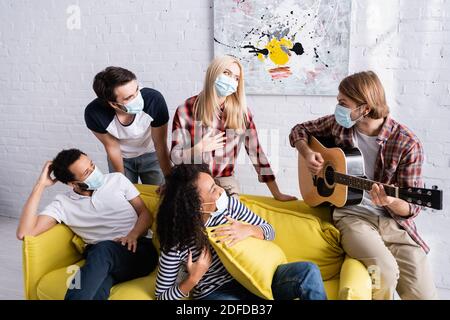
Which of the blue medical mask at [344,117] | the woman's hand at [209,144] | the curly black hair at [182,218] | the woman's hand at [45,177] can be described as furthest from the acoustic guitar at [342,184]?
the woman's hand at [45,177]

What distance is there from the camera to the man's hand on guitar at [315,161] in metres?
1.98

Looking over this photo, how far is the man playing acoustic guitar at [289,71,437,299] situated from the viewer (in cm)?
166

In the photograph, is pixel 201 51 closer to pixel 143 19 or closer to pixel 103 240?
pixel 143 19

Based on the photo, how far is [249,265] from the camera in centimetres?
153

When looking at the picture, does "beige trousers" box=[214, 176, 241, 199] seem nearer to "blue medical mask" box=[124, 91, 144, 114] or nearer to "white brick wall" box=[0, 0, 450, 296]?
"blue medical mask" box=[124, 91, 144, 114]

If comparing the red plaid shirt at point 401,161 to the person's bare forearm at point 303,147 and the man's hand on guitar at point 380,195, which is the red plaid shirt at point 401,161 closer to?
the man's hand on guitar at point 380,195

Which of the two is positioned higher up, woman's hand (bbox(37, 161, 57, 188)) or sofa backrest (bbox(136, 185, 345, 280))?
woman's hand (bbox(37, 161, 57, 188))

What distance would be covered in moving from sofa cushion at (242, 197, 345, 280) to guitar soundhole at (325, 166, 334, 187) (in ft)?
0.53

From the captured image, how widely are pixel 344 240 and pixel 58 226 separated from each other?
1216mm

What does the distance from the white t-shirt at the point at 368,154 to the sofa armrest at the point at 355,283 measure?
0.93 ft

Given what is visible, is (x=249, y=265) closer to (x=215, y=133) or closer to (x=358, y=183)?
(x=358, y=183)

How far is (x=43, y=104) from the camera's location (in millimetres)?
3344

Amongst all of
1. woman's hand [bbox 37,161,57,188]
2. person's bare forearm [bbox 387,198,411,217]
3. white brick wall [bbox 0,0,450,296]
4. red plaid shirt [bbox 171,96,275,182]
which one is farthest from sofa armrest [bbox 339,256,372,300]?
woman's hand [bbox 37,161,57,188]

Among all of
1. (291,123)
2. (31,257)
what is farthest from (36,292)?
(291,123)
